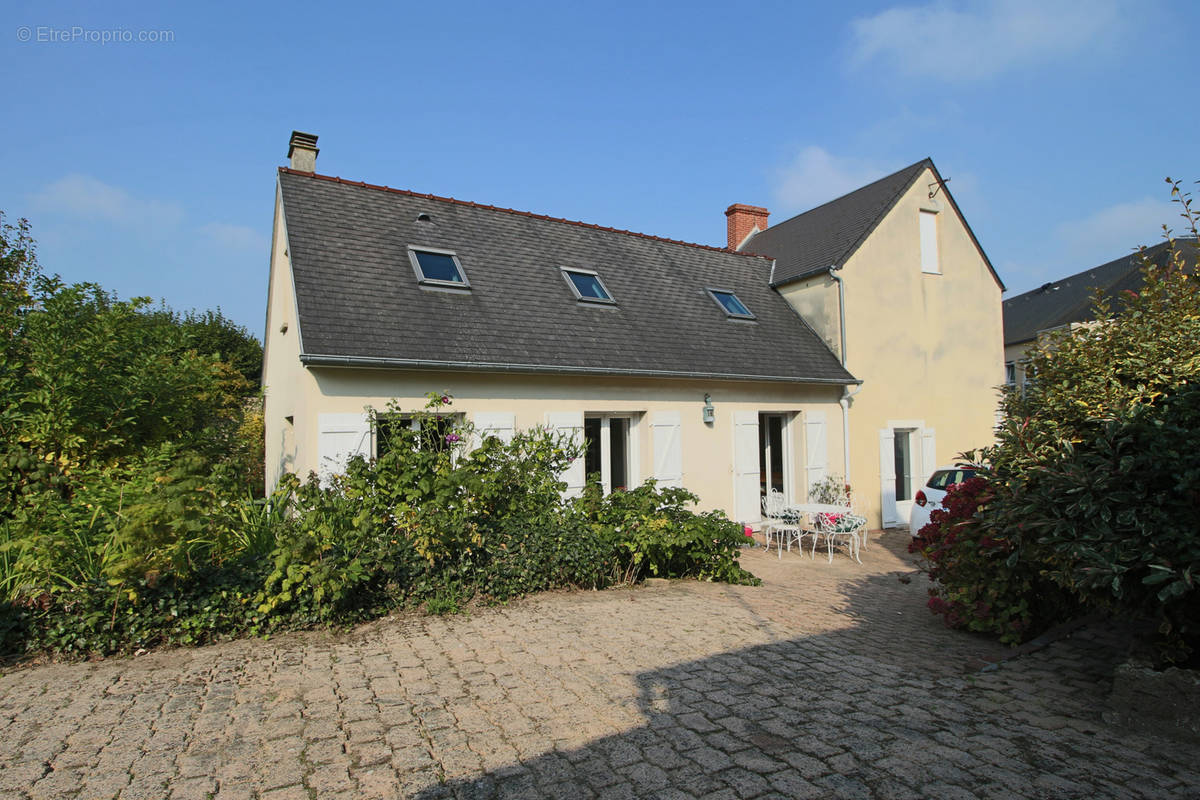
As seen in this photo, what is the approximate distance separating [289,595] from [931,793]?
4.36 metres

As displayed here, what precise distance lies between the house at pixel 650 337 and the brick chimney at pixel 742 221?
2.44 m

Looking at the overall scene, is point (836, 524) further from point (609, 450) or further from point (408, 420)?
point (408, 420)

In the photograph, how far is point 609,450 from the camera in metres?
10.4

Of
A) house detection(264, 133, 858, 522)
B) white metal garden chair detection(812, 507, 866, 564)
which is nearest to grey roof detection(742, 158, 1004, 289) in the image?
house detection(264, 133, 858, 522)

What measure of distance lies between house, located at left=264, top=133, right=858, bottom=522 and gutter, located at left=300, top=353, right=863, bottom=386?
0.08ft

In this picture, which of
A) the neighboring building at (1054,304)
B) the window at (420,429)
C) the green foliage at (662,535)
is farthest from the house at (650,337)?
the neighboring building at (1054,304)

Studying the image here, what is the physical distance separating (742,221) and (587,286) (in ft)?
27.7

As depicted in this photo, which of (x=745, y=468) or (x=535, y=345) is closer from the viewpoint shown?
(x=535, y=345)

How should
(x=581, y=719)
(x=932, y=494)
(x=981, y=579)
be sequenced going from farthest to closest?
(x=932, y=494)
(x=981, y=579)
(x=581, y=719)

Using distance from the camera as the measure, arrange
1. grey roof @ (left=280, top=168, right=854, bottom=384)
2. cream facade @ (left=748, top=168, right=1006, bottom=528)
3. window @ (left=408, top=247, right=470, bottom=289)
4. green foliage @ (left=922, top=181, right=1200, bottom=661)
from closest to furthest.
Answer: green foliage @ (left=922, top=181, right=1200, bottom=661)
grey roof @ (left=280, top=168, right=854, bottom=384)
window @ (left=408, top=247, right=470, bottom=289)
cream facade @ (left=748, top=168, right=1006, bottom=528)

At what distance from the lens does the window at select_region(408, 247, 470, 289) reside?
994cm

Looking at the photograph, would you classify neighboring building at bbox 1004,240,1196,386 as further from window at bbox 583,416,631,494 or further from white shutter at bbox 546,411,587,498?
white shutter at bbox 546,411,587,498

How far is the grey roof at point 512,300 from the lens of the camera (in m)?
8.62

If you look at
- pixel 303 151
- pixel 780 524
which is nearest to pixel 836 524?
pixel 780 524
